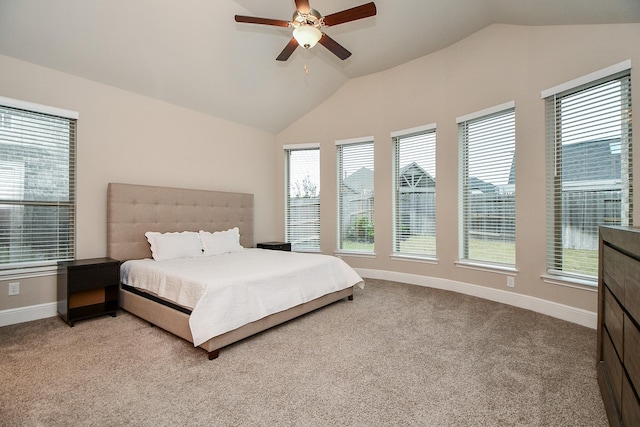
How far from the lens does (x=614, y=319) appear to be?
5.25ft

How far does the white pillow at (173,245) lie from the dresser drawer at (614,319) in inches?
159

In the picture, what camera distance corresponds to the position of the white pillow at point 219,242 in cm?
435

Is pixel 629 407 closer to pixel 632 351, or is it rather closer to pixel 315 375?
pixel 632 351

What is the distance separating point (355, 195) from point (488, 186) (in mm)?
2125

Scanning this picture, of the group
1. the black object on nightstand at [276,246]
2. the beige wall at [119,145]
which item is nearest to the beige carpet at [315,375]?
the beige wall at [119,145]

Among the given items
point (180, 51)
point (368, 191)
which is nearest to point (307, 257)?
point (368, 191)

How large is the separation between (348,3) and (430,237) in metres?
3.32

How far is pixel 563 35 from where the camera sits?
321cm

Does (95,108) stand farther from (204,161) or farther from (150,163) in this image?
(204,161)

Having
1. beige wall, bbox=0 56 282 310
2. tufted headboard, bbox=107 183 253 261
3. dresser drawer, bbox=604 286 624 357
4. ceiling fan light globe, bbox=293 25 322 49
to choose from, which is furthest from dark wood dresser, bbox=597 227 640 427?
beige wall, bbox=0 56 282 310

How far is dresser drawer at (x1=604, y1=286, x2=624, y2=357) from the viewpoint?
1424 millimetres

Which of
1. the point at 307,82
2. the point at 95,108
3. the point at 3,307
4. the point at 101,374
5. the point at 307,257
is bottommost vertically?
the point at 101,374

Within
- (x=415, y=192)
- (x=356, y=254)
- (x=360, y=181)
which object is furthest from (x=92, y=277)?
(x=415, y=192)

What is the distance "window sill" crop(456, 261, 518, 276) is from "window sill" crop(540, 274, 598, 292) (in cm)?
36
